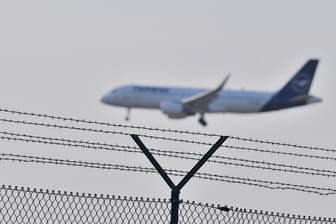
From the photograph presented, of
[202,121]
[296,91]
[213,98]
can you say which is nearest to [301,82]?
[296,91]

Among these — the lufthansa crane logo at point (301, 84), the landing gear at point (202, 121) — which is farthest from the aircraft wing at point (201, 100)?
the lufthansa crane logo at point (301, 84)

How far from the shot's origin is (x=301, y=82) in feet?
395

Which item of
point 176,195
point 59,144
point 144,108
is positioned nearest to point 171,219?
point 176,195

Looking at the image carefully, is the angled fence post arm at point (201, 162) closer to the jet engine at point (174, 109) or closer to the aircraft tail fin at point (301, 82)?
the jet engine at point (174, 109)

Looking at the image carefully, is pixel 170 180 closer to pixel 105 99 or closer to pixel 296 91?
pixel 105 99

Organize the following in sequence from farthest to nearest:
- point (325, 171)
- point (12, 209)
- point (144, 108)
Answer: point (144, 108)
point (325, 171)
point (12, 209)

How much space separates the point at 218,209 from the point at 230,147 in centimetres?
56

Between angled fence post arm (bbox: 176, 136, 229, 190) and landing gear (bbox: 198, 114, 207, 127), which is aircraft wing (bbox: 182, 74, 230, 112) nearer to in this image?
landing gear (bbox: 198, 114, 207, 127)

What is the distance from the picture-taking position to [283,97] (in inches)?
4690

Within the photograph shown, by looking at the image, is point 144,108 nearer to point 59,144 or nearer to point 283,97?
point 283,97

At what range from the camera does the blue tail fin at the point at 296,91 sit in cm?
11725

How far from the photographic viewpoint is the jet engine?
348 ft

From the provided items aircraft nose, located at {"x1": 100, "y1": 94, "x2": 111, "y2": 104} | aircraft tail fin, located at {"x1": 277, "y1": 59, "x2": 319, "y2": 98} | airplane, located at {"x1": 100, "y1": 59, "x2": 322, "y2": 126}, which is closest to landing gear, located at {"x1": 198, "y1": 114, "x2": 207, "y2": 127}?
airplane, located at {"x1": 100, "y1": 59, "x2": 322, "y2": 126}

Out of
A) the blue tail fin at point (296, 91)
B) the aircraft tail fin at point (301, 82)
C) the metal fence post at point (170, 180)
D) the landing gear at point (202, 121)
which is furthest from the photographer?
Answer: the aircraft tail fin at point (301, 82)
